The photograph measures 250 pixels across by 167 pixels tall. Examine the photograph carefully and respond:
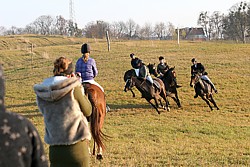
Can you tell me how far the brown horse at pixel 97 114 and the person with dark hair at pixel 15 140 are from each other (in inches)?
188

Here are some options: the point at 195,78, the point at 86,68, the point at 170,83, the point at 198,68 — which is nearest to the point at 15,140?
the point at 86,68

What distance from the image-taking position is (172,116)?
1531cm

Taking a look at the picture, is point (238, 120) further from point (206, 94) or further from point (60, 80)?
point (60, 80)

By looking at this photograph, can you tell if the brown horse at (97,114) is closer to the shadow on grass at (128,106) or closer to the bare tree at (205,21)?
the shadow on grass at (128,106)

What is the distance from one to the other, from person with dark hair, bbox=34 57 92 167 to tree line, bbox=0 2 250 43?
222 feet

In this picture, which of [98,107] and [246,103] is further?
[246,103]

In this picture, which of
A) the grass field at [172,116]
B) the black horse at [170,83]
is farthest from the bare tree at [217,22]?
the black horse at [170,83]

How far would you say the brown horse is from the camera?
7.24m

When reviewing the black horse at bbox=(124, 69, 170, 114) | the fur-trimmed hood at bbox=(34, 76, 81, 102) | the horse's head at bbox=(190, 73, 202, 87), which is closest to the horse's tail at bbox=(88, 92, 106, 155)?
the fur-trimmed hood at bbox=(34, 76, 81, 102)

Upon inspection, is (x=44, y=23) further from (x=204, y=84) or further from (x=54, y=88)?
(x=54, y=88)

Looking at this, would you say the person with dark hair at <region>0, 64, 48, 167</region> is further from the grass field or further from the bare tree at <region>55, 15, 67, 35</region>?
the bare tree at <region>55, 15, 67, 35</region>

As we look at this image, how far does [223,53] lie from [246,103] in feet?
68.6

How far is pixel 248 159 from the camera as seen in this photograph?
7555 millimetres

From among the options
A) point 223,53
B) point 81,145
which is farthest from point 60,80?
point 223,53
